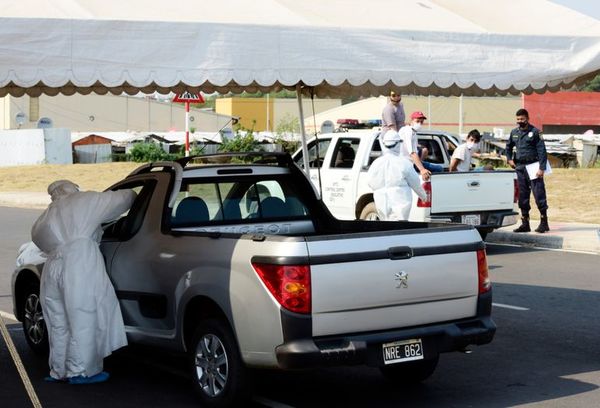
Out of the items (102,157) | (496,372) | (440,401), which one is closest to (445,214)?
(496,372)

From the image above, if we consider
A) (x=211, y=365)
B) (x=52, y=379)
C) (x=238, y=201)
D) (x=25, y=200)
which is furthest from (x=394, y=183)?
(x=25, y=200)

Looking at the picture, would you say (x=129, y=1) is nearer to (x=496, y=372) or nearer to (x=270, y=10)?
(x=270, y=10)

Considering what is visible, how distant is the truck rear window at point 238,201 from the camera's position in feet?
27.9

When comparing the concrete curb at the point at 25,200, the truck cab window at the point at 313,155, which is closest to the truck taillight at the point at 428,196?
the truck cab window at the point at 313,155

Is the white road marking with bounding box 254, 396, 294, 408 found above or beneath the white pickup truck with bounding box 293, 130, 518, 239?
beneath

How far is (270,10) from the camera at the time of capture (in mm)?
8820

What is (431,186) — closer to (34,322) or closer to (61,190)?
(34,322)

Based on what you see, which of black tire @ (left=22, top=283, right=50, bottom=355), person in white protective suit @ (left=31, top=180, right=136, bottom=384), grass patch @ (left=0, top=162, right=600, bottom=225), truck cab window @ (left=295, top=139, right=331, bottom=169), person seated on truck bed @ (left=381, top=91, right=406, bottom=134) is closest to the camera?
person in white protective suit @ (left=31, top=180, right=136, bottom=384)

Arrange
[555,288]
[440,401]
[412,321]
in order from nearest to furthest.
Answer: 1. [412,321]
2. [440,401]
3. [555,288]

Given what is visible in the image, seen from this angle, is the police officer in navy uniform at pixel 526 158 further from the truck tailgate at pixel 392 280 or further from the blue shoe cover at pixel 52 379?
the blue shoe cover at pixel 52 379

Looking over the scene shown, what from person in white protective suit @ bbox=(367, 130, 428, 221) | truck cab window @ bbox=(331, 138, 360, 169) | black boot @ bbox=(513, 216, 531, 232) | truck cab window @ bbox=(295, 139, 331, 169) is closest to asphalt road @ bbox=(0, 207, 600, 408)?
person in white protective suit @ bbox=(367, 130, 428, 221)

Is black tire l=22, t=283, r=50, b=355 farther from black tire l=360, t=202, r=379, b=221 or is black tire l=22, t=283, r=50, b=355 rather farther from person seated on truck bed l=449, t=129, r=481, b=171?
person seated on truck bed l=449, t=129, r=481, b=171

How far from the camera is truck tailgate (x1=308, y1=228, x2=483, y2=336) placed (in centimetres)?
679

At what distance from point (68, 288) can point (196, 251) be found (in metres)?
1.22
